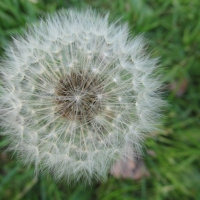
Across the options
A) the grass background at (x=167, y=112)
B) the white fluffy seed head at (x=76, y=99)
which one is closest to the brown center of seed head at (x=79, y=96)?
the white fluffy seed head at (x=76, y=99)

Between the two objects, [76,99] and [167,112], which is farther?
[167,112]

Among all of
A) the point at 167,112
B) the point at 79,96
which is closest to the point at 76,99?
the point at 79,96

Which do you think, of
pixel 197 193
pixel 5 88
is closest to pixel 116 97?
pixel 5 88

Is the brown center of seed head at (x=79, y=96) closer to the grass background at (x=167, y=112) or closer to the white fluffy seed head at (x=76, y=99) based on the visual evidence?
the white fluffy seed head at (x=76, y=99)

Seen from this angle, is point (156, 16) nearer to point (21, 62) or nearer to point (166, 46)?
point (166, 46)

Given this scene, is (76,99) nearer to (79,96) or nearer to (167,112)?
(79,96)

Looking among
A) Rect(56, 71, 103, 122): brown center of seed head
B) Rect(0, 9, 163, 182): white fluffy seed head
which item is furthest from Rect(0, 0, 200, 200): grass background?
Rect(56, 71, 103, 122): brown center of seed head
